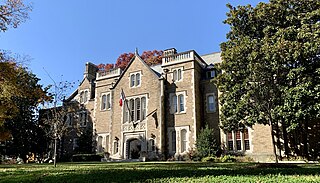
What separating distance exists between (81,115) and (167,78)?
12664mm

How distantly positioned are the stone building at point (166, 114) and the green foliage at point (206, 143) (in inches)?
45.6

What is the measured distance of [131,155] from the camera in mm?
27422

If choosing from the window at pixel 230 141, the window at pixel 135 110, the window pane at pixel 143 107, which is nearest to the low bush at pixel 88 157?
the window at pixel 135 110

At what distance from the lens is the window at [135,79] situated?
28438 millimetres

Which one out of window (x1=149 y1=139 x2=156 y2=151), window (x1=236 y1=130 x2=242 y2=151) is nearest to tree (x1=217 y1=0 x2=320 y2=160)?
window (x1=236 y1=130 x2=242 y2=151)

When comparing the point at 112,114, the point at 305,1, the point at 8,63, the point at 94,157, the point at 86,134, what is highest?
the point at 305,1

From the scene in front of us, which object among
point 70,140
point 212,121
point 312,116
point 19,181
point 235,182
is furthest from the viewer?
point 70,140

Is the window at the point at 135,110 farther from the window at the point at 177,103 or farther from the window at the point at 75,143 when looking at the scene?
the window at the point at 75,143

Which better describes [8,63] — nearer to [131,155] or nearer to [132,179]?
[132,179]

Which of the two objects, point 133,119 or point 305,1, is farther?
point 133,119

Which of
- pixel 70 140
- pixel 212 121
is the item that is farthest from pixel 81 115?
pixel 212 121

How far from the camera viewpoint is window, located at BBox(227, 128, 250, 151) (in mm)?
23500

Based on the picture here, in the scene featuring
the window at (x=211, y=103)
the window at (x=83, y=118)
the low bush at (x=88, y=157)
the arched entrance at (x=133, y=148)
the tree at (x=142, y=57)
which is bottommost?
the low bush at (x=88, y=157)

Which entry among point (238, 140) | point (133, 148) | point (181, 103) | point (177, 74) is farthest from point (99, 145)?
point (238, 140)
